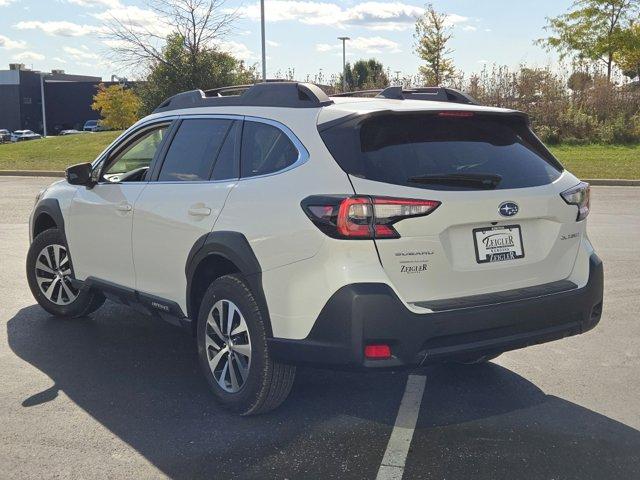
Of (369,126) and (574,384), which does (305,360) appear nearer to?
(369,126)

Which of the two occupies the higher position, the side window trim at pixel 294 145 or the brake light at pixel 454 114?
the brake light at pixel 454 114

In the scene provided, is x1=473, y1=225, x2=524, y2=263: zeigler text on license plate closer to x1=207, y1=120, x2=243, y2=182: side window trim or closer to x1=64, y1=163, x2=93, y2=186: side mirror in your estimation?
x1=207, y1=120, x2=243, y2=182: side window trim

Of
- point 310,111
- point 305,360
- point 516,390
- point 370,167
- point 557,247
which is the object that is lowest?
point 516,390

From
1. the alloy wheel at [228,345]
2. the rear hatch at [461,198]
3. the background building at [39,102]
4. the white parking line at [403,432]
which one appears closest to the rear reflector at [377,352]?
the rear hatch at [461,198]

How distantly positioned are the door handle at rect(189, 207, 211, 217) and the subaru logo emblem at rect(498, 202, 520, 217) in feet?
5.30

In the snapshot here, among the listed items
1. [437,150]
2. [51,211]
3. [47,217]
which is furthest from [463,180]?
[47,217]

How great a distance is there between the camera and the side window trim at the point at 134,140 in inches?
203

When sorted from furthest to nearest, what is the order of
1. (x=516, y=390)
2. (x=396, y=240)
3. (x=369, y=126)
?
(x=516, y=390) < (x=369, y=126) < (x=396, y=240)

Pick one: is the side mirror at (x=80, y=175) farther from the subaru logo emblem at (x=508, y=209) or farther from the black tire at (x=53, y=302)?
the subaru logo emblem at (x=508, y=209)

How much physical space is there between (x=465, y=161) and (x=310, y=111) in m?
0.86

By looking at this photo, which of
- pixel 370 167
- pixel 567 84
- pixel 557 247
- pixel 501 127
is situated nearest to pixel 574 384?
pixel 557 247

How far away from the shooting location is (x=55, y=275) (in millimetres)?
6434

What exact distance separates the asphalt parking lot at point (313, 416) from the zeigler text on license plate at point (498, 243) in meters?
0.91

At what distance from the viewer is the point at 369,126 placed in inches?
153
